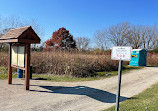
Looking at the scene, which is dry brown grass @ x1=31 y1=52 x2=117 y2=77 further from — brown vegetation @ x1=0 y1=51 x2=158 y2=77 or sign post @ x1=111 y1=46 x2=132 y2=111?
sign post @ x1=111 y1=46 x2=132 y2=111

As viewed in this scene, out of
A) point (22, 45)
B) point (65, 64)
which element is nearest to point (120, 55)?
point (22, 45)

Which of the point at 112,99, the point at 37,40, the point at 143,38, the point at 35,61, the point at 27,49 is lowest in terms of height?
the point at 112,99

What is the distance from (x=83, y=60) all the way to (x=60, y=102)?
757cm

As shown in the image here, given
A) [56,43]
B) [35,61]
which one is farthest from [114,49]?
[56,43]

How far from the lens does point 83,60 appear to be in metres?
12.5

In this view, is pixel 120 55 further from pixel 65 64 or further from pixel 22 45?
pixel 65 64

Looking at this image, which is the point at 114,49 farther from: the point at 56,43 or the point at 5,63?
the point at 56,43

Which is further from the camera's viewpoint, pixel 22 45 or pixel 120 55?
pixel 22 45

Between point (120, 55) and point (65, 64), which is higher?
point (120, 55)

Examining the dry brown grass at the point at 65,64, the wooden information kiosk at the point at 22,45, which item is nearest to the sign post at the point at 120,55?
the wooden information kiosk at the point at 22,45

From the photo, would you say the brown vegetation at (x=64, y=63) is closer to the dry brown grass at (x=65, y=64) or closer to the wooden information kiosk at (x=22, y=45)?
the dry brown grass at (x=65, y=64)

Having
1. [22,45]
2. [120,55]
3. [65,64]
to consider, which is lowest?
[65,64]

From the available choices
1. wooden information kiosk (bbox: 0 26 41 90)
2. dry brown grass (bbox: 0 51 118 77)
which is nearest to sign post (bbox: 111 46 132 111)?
wooden information kiosk (bbox: 0 26 41 90)

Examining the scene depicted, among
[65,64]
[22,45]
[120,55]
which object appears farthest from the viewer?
[65,64]
